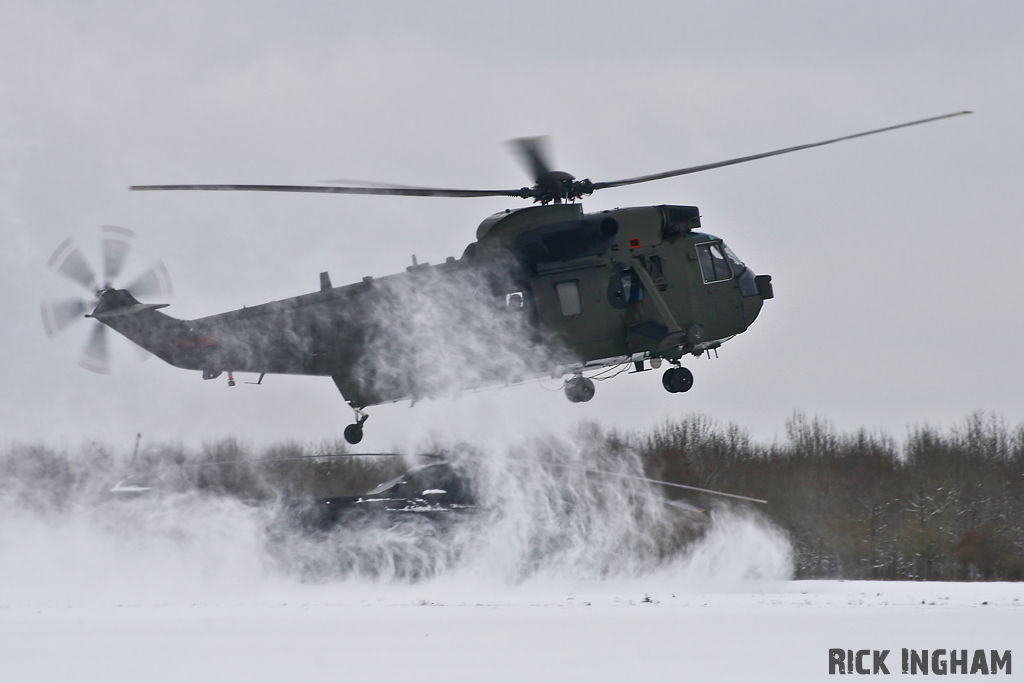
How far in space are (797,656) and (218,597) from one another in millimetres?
10520

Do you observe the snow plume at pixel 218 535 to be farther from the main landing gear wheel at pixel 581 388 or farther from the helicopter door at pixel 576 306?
the helicopter door at pixel 576 306

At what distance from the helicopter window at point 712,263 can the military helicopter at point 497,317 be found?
36cm

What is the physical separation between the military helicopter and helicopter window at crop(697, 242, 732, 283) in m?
0.36

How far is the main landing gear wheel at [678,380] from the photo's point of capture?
65.7 ft

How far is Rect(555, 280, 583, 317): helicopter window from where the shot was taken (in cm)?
1945

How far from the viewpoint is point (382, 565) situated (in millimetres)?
23391

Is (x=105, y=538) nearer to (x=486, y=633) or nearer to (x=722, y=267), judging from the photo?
(x=486, y=633)

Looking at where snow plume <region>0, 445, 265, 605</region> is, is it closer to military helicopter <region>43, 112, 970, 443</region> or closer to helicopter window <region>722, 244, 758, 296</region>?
military helicopter <region>43, 112, 970, 443</region>

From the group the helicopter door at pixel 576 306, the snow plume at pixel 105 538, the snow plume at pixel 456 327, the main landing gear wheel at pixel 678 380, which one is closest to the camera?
the snow plume at pixel 456 327

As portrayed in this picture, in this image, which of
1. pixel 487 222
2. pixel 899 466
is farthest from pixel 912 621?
pixel 899 466

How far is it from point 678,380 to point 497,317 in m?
3.13

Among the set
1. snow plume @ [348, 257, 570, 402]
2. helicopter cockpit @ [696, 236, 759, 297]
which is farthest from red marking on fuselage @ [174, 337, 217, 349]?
helicopter cockpit @ [696, 236, 759, 297]

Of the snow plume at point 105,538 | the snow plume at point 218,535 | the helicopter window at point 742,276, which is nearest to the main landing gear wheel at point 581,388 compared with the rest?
the helicopter window at point 742,276

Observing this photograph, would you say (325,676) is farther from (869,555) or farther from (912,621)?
(869,555)
